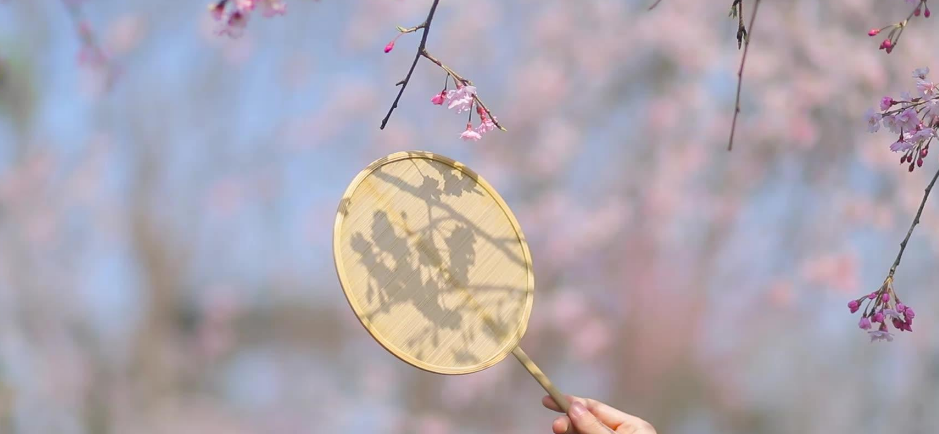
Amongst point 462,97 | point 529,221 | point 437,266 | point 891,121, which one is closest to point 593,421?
point 437,266

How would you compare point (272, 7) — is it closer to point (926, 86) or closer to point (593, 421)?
point (593, 421)

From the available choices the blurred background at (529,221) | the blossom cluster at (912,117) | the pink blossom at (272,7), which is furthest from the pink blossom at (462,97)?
the blurred background at (529,221)

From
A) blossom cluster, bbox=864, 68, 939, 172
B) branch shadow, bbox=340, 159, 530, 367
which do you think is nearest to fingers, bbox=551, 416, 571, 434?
Answer: branch shadow, bbox=340, 159, 530, 367

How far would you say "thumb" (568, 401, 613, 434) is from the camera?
0.92 meters

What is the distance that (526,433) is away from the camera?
7.51 ft

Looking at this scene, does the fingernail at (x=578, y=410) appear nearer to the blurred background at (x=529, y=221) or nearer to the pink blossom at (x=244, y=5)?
the pink blossom at (x=244, y=5)

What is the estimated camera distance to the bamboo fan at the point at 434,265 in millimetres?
903

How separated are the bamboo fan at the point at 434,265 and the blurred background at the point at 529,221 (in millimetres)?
1295

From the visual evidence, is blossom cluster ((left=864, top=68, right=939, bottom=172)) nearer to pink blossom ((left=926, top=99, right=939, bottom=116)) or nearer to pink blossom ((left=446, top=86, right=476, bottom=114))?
pink blossom ((left=926, top=99, right=939, bottom=116))

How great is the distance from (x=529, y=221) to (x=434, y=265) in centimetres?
137

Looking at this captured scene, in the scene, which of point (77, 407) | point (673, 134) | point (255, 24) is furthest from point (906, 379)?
point (77, 407)

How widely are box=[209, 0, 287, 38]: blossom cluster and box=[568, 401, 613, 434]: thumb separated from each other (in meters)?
0.53

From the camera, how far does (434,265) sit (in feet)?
3.13

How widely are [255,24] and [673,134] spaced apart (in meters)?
1.20
